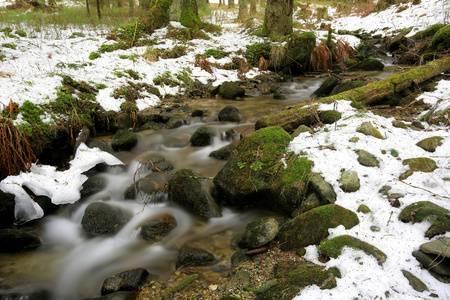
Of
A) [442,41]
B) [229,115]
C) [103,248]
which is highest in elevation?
[442,41]

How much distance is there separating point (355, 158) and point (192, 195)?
2370 millimetres

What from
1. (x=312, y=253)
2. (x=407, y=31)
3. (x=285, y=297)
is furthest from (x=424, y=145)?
(x=407, y=31)

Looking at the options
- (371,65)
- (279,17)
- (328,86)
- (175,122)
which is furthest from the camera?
(279,17)

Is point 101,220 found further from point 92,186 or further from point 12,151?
point 12,151

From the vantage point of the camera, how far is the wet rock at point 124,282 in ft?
8.57

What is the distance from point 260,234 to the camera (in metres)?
2.87

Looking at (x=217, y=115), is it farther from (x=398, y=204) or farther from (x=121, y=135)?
(x=398, y=204)

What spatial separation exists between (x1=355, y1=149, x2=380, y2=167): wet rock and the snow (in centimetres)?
415

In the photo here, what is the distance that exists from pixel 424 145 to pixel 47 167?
5.70m

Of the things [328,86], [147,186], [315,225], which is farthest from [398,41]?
[147,186]

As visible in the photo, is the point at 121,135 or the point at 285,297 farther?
the point at 121,135

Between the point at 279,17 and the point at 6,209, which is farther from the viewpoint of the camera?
the point at 279,17

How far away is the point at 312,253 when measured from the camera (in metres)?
2.52

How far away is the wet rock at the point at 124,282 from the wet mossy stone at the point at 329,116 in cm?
384
